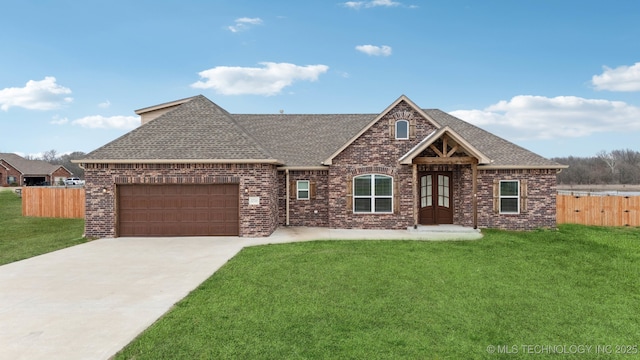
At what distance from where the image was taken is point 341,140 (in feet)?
59.1

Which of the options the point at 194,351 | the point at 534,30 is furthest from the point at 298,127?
the point at 194,351

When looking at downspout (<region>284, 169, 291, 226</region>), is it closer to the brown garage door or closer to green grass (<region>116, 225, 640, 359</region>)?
the brown garage door

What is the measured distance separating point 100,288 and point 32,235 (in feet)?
37.2

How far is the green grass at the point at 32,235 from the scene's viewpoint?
11887 millimetres

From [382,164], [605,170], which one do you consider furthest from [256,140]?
[605,170]

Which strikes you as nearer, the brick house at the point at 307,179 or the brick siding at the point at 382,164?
the brick house at the point at 307,179

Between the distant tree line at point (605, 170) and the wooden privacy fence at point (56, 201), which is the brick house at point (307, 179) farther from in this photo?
the distant tree line at point (605, 170)

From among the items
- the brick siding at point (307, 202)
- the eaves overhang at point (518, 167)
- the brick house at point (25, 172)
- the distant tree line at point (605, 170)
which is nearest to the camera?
the eaves overhang at point (518, 167)

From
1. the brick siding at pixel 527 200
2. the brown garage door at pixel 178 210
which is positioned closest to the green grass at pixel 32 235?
the brown garage door at pixel 178 210

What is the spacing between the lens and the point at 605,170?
8381cm

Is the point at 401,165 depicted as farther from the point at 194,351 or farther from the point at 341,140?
the point at 194,351

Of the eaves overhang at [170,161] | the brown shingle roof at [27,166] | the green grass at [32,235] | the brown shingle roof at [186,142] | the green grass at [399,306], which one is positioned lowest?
the green grass at [399,306]

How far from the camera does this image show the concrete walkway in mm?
5199

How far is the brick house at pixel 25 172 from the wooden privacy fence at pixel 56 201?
47.9 m
